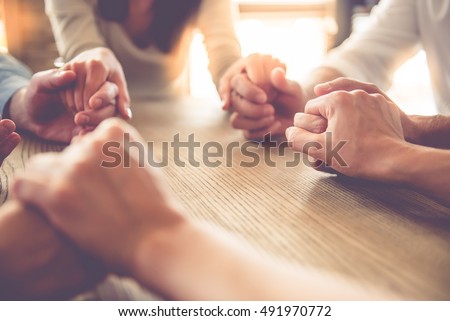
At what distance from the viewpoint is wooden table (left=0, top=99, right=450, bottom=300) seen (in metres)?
0.29

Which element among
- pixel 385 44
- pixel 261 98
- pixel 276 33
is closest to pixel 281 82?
pixel 261 98

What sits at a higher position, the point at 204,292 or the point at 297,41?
the point at 204,292

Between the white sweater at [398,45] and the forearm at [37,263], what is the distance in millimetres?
672

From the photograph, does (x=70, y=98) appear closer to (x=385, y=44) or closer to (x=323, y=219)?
(x=323, y=219)

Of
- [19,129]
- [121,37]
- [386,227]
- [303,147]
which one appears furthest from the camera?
[121,37]

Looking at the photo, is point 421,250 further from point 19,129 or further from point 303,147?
point 19,129

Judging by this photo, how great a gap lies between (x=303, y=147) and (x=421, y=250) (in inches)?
7.5

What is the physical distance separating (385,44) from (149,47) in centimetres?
60

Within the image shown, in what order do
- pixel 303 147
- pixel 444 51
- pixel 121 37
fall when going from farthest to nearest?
pixel 121 37
pixel 444 51
pixel 303 147

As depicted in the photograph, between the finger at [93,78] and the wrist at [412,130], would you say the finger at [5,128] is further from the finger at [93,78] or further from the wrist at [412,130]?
the wrist at [412,130]

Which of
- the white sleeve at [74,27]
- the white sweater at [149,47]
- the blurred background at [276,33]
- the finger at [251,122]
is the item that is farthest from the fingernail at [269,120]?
the blurred background at [276,33]

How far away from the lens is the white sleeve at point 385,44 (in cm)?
87

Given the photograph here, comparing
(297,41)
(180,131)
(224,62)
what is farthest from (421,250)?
(297,41)

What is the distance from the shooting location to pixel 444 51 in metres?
0.82
